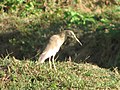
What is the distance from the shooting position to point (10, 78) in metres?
6.75

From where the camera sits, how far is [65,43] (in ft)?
40.1

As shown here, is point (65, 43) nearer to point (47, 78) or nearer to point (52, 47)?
point (52, 47)

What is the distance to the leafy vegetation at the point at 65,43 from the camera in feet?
22.3

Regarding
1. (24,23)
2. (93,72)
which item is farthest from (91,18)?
(93,72)

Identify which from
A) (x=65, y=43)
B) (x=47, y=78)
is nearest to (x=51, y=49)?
(x=47, y=78)

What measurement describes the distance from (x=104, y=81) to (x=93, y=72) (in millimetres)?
247

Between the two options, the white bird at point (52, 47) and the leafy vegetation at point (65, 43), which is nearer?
the leafy vegetation at point (65, 43)

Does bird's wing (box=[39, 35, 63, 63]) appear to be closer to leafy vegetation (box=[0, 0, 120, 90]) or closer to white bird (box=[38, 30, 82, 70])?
white bird (box=[38, 30, 82, 70])

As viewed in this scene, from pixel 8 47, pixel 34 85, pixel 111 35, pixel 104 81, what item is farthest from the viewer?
pixel 8 47

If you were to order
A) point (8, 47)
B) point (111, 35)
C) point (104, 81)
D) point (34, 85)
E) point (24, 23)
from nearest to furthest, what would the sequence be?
point (34, 85) → point (104, 81) → point (111, 35) → point (8, 47) → point (24, 23)

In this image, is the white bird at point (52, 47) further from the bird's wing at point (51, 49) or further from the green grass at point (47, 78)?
the green grass at point (47, 78)

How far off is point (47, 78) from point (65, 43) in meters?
5.43

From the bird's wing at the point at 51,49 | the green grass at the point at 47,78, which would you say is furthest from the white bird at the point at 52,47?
the green grass at the point at 47,78

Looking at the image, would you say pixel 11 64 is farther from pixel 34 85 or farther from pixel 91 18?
pixel 91 18
